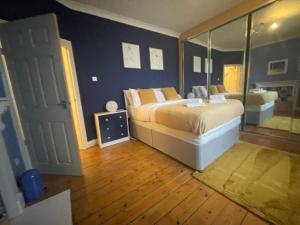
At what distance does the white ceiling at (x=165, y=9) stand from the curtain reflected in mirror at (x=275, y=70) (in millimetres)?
809

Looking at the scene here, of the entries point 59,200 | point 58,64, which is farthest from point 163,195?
point 58,64

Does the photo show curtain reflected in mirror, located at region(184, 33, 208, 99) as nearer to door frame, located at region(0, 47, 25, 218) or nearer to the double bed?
the double bed

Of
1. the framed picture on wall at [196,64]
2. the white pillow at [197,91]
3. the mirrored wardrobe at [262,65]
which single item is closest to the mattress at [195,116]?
the mirrored wardrobe at [262,65]

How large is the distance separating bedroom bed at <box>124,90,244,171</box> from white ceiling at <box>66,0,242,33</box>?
2.03m

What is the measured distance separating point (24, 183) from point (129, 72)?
8.93 ft

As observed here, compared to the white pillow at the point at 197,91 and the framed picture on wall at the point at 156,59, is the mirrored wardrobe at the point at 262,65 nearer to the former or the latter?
the white pillow at the point at 197,91

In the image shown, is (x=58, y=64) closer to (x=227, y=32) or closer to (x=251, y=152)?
(x=251, y=152)

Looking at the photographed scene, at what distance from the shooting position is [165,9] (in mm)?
2906

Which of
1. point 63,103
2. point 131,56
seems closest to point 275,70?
point 131,56

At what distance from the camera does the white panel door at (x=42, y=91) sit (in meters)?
1.65

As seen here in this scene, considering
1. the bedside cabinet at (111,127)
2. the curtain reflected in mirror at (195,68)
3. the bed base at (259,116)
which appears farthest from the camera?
the curtain reflected in mirror at (195,68)

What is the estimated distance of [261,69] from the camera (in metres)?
3.08

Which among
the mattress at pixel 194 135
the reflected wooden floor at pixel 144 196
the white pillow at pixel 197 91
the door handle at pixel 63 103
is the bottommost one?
the reflected wooden floor at pixel 144 196

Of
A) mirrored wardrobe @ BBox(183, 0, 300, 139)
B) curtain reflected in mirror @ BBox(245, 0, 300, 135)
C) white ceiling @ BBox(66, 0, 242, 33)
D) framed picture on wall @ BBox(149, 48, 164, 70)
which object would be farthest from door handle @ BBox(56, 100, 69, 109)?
curtain reflected in mirror @ BBox(245, 0, 300, 135)
